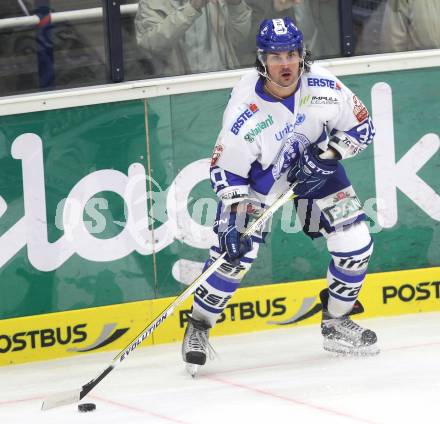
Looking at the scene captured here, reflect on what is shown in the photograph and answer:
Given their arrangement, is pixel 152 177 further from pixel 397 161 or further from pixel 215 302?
pixel 397 161

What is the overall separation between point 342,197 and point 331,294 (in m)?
0.43

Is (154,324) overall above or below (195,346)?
above

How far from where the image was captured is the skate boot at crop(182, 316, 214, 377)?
530 cm

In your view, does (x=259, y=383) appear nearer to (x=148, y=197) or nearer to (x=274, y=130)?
(x=274, y=130)

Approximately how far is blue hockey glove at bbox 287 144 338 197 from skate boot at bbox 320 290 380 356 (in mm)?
585

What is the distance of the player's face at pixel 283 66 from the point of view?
16.5 ft

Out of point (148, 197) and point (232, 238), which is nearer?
point (232, 238)

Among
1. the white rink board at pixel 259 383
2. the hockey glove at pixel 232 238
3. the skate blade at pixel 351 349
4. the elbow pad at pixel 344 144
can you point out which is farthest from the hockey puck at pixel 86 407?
the elbow pad at pixel 344 144

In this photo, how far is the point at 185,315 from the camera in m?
6.04

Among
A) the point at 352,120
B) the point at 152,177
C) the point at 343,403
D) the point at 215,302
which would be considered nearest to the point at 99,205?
the point at 152,177

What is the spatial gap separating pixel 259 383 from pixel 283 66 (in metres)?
1.23

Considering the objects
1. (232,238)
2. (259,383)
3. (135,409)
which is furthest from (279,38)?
(135,409)

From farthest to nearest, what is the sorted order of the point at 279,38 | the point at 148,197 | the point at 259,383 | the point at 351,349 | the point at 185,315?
the point at 185,315, the point at 148,197, the point at 351,349, the point at 259,383, the point at 279,38

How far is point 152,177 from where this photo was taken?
5.91 meters
